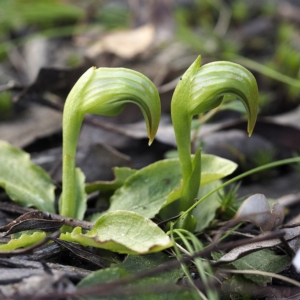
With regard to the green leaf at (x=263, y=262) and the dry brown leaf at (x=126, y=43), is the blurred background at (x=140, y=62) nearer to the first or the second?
the dry brown leaf at (x=126, y=43)

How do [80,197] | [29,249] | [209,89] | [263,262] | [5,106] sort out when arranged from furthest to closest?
[5,106] < [80,197] < [263,262] < [209,89] < [29,249]

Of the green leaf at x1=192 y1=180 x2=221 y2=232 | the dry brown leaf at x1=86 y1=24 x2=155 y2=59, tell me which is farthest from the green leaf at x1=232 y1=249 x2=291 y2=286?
the dry brown leaf at x1=86 y1=24 x2=155 y2=59

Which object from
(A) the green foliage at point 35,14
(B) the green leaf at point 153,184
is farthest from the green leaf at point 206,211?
(A) the green foliage at point 35,14

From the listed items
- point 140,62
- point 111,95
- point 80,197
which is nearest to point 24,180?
point 80,197

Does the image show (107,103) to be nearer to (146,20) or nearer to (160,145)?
(160,145)

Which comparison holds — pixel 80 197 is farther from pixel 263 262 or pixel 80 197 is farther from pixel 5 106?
pixel 5 106
